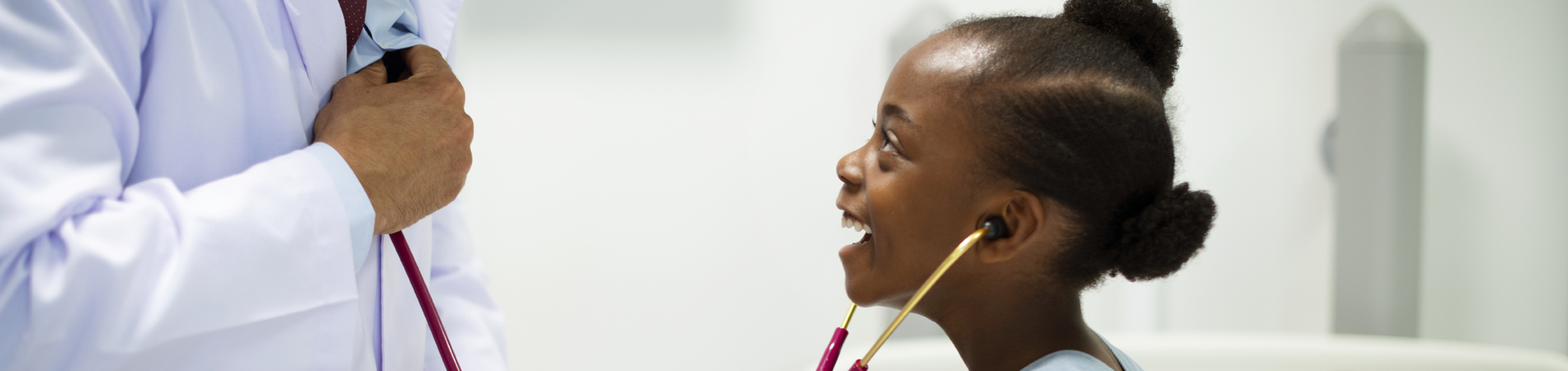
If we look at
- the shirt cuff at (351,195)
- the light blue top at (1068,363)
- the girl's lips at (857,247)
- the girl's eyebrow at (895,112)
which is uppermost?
the girl's eyebrow at (895,112)

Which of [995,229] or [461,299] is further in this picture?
[461,299]

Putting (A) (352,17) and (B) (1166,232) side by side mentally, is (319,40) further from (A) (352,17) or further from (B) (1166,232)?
(B) (1166,232)

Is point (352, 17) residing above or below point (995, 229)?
above

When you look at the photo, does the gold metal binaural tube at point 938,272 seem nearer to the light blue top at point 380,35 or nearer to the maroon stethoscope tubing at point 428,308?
Result: the maroon stethoscope tubing at point 428,308

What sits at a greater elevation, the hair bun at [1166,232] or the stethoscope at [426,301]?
the hair bun at [1166,232]

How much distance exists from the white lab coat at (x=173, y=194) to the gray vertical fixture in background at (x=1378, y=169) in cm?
156

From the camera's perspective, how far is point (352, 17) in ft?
2.43

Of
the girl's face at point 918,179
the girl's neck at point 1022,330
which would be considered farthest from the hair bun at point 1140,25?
the girl's neck at point 1022,330

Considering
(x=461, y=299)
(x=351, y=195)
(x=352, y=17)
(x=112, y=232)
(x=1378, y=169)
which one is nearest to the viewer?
(x=112, y=232)

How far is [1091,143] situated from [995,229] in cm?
10

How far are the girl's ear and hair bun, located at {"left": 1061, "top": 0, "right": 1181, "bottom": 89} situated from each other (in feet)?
0.58

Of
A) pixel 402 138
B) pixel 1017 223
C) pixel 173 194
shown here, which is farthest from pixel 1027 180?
pixel 173 194

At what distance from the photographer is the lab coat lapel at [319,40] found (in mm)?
695

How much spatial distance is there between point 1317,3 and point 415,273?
1.57 metres
